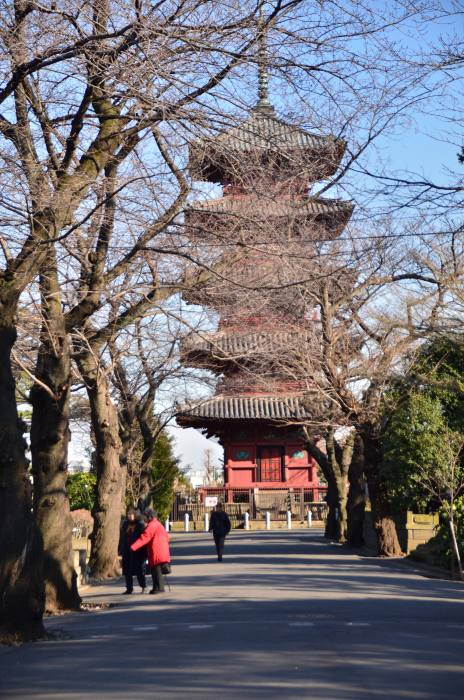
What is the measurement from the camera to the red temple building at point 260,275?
998 centimetres

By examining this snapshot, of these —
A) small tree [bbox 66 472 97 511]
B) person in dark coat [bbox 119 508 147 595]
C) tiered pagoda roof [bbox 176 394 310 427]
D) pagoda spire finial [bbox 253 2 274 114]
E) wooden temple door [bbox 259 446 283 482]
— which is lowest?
person in dark coat [bbox 119 508 147 595]

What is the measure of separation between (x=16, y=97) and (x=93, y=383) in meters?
7.08

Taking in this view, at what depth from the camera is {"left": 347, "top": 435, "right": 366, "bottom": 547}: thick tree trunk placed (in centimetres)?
2219

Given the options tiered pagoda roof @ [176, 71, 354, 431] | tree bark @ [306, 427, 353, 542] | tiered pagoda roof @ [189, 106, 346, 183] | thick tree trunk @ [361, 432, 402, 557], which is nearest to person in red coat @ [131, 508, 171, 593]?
tiered pagoda roof @ [176, 71, 354, 431]

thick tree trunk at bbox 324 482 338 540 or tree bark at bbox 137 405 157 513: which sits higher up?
tree bark at bbox 137 405 157 513

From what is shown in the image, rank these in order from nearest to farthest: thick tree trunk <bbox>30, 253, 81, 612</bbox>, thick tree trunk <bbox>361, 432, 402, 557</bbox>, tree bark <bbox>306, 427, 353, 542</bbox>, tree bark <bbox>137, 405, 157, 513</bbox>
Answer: thick tree trunk <bbox>30, 253, 81, 612</bbox>, thick tree trunk <bbox>361, 432, 402, 557</bbox>, tree bark <bbox>137, 405, 157, 513</bbox>, tree bark <bbox>306, 427, 353, 542</bbox>

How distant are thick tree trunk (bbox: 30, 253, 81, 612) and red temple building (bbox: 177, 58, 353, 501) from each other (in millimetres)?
2646

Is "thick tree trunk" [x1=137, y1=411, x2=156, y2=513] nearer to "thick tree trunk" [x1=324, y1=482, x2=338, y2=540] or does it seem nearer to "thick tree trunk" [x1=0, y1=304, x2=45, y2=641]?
"thick tree trunk" [x1=324, y1=482, x2=338, y2=540]

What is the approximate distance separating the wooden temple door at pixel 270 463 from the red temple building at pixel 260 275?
0.05 metres

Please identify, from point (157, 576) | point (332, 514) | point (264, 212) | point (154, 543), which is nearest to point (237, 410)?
point (332, 514)

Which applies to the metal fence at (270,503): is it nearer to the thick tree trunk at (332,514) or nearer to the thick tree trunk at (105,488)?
the thick tree trunk at (332,514)

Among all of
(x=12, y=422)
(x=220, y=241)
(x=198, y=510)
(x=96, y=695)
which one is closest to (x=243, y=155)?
(x=220, y=241)

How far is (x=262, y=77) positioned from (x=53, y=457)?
20.7ft

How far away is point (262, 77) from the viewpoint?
877 centimetres
